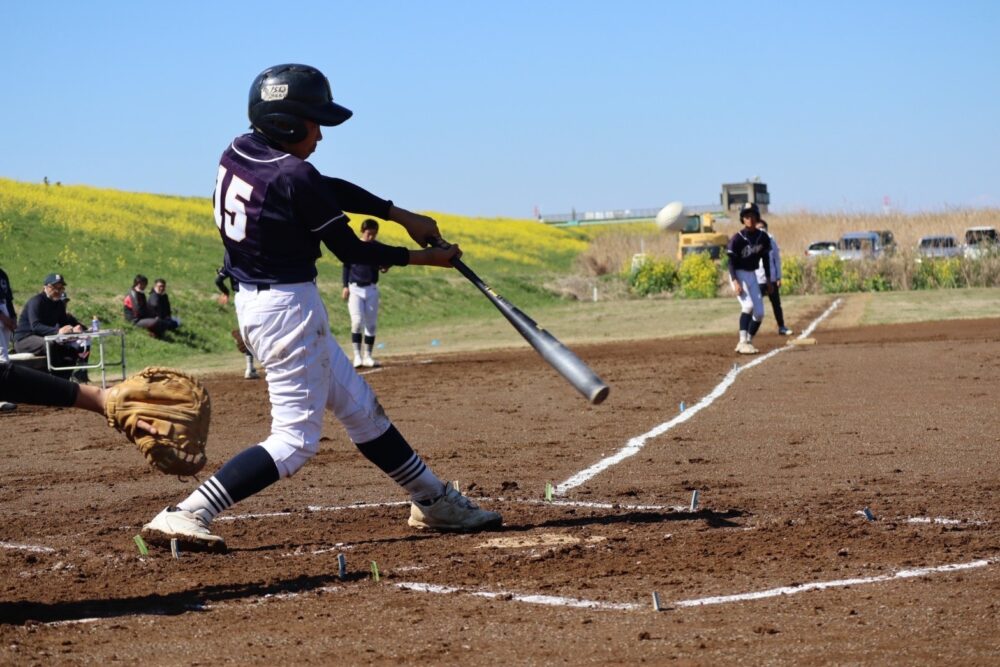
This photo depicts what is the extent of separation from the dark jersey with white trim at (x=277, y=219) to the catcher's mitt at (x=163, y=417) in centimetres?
66

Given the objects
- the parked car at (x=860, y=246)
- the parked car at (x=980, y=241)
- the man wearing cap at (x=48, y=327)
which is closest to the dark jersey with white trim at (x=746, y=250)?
the man wearing cap at (x=48, y=327)

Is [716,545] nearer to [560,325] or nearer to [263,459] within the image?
[263,459]

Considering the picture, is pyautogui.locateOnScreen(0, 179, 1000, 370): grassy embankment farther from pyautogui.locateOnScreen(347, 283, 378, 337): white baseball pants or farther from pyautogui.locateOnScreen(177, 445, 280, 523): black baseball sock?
pyautogui.locateOnScreen(177, 445, 280, 523): black baseball sock

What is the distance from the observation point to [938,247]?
41406 millimetres

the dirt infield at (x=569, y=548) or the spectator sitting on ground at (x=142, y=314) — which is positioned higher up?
the spectator sitting on ground at (x=142, y=314)

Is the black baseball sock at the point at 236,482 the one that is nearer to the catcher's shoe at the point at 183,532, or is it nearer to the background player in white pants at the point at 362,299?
the catcher's shoe at the point at 183,532

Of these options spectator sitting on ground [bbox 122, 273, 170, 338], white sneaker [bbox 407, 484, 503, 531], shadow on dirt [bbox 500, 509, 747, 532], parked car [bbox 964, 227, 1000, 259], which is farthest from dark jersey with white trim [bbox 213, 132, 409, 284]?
parked car [bbox 964, 227, 1000, 259]

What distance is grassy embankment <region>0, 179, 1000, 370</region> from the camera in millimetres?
28406

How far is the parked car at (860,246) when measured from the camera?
3965 centimetres

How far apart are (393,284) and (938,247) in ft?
56.0

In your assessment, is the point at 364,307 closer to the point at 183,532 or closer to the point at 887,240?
the point at 183,532

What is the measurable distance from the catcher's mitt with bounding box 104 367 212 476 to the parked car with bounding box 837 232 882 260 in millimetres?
35364

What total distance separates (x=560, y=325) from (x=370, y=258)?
24.6 m

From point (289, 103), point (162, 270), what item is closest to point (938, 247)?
point (162, 270)
